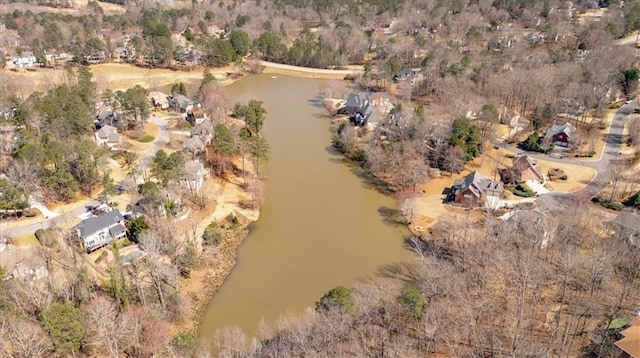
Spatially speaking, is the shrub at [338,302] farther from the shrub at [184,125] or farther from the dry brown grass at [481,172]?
the shrub at [184,125]

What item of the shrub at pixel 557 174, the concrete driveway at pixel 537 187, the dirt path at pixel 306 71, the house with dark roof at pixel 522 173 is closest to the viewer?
the concrete driveway at pixel 537 187

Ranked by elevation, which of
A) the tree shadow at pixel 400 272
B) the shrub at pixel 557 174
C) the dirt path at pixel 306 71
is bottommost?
the tree shadow at pixel 400 272

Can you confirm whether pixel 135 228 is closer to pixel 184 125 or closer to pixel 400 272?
pixel 400 272

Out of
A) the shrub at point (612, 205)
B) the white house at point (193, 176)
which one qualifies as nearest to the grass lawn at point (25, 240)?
the white house at point (193, 176)

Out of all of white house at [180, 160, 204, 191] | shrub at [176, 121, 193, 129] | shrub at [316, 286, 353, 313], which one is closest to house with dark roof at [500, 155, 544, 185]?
shrub at [316, 286, 353, 313]

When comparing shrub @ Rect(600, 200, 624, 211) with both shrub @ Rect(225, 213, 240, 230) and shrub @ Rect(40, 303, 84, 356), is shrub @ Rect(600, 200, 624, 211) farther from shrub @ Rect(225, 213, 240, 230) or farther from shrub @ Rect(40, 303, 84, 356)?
shrub @ Rect(40, 303, 84, 356)

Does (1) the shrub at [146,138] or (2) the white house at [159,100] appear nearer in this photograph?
(1) the shrub at [146,138]

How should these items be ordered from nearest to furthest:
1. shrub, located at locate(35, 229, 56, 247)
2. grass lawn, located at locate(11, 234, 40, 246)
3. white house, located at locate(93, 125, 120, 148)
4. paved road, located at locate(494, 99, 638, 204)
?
1. shrub, located at locate(35, 229, 56, 247)
2. grass lawn, located at locate(11, 234, 40, 246)
3. paved road, located at locate(494, 99, 638, 204)
4. white house, located at locate(93, 125, 120, 148)
